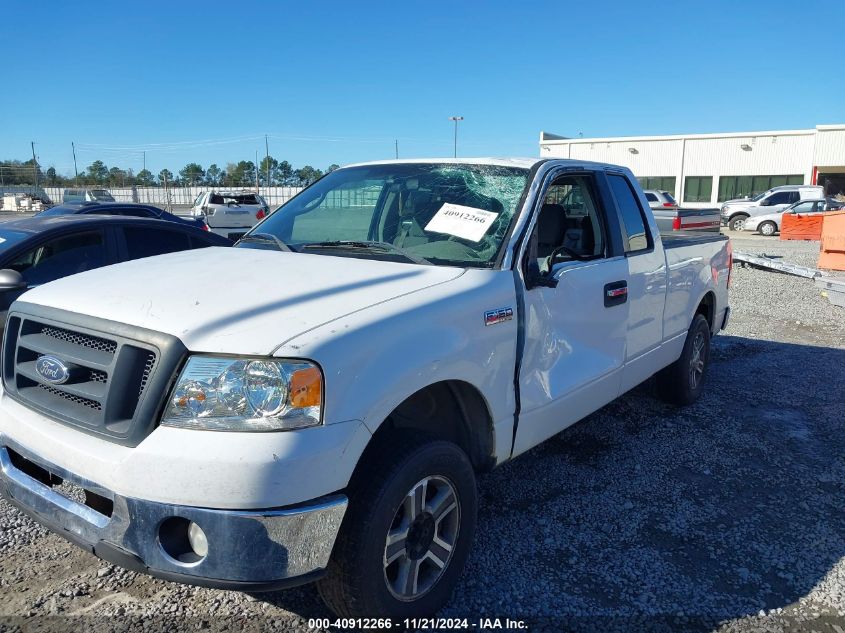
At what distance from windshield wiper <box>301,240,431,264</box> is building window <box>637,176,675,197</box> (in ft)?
151

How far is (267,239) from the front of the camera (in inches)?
145

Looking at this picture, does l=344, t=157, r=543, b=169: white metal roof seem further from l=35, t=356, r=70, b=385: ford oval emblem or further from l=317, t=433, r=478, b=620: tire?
l=35, t=356, r=70, b=385: ford oval emblem

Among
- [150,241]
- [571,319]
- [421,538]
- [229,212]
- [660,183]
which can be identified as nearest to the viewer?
[421,538]

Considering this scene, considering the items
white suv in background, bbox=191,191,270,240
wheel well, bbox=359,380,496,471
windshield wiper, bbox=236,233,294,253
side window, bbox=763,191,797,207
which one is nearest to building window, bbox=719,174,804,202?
side window, bbox=763,191,797,207

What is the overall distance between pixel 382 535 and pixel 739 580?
5.99ft

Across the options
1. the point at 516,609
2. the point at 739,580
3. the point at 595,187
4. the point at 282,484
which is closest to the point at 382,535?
the point at 282,484

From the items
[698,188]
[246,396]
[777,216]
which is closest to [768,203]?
[777,216]

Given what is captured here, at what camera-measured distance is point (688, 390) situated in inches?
207

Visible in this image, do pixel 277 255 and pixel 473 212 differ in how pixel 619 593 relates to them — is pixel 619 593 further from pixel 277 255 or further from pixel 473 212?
pixel 277 255

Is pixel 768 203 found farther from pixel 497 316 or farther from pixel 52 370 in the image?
pixel 52 370

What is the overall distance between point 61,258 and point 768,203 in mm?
27563

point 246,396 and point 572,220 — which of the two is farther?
point 572,220

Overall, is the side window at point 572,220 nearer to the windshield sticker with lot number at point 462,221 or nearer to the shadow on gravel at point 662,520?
the windshield sticker with lot number at point 462,221

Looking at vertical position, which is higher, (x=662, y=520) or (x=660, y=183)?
(x=660, y=183)
